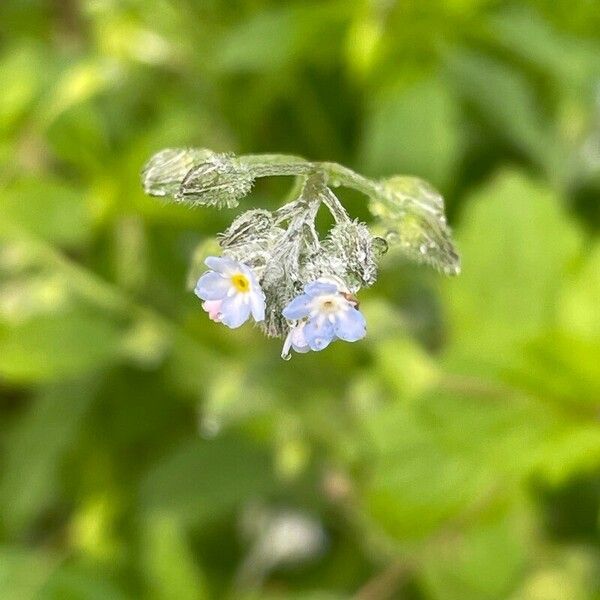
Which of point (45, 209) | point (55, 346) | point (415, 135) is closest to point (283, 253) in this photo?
point (45, 209)

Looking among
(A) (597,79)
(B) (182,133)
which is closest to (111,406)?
(B) (182,133)

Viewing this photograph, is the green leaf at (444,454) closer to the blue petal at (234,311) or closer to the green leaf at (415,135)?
the green leaf at (415,135)

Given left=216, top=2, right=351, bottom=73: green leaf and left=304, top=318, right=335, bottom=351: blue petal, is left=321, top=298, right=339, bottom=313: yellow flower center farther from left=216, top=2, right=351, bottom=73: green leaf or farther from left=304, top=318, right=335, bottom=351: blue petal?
left=216, top=2, right=351, bottom=73: green leaf

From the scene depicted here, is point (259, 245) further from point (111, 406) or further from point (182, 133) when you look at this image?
point (111, 406)

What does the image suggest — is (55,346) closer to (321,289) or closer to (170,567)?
(170,567)

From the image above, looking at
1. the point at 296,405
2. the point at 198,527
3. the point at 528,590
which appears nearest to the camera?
the point at 528,590

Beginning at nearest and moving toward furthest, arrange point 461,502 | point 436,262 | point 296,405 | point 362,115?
point 436,262
point 461,502
point 296,405
point 362,115

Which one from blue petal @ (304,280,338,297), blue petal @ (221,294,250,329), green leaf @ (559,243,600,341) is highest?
blue petal @ (304,280,338,297)

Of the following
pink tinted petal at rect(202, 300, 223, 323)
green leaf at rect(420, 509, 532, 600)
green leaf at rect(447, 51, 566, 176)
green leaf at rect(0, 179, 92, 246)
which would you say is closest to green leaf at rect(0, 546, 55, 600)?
green leaf at rect(0, 179, 92, 246)
